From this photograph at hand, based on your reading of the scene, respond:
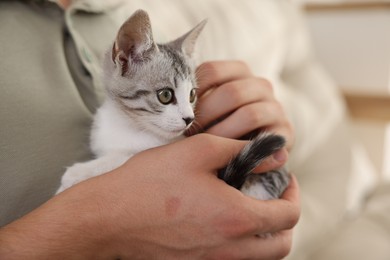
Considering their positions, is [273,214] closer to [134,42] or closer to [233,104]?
[233,104]

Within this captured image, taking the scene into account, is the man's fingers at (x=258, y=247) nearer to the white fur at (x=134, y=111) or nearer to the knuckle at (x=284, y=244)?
the knuckle at (x=284, y=244)

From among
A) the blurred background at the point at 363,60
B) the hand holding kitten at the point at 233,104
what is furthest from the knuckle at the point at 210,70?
the blurred background at the point at 363,60

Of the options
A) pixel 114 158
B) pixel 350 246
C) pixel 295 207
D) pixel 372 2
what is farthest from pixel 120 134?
pixel 372 2

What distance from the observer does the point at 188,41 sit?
0.74m

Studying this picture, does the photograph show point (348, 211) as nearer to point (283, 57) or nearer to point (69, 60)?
point (283, 57)

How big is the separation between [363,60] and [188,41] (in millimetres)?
1494

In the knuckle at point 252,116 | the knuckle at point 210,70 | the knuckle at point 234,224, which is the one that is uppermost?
the knuckle at point 210,70

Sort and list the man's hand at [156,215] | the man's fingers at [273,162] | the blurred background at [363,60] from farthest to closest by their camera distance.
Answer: the blurred background at [363,60]
the man's fingers at [273,162]
the man's hand at [156,215]

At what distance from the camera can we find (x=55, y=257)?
545 mm

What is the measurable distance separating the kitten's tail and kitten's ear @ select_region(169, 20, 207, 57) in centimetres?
22

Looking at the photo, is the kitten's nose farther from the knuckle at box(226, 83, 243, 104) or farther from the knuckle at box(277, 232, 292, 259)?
the knuckle at box(277, 232, 292, 259)

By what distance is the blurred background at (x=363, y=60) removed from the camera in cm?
193

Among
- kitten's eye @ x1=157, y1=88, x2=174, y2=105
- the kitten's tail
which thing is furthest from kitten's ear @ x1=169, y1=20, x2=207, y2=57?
the kitten's tail

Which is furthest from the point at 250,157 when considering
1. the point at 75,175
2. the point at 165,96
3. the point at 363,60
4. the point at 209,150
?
the point at 363,60
